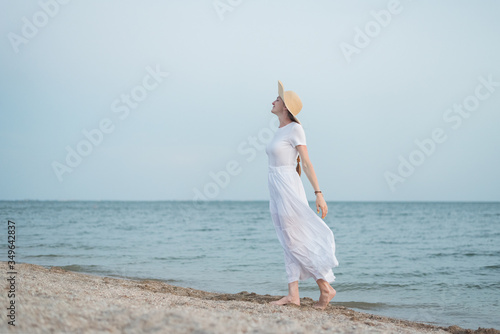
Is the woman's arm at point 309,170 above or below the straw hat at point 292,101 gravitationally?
below

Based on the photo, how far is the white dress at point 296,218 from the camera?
15.2ft

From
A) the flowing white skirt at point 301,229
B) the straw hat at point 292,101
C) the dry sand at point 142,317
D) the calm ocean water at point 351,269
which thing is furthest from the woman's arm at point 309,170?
the calm ocean water at point 351,269

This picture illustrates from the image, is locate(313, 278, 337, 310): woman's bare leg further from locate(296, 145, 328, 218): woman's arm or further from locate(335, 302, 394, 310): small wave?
locate(335, 302, 394, 310): small wave

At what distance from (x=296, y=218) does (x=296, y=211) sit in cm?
8

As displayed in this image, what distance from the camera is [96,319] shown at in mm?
3143

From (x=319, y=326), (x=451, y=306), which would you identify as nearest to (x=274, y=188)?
(x=319, y=326)

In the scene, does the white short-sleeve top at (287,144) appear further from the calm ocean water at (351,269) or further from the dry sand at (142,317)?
the calm ocean water at (351,269)

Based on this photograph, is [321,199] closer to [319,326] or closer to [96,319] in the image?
[319,326]

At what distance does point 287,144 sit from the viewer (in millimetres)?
4656

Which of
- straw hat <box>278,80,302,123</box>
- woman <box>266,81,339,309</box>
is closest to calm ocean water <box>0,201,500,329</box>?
woman <box>266,81,339,309</box>

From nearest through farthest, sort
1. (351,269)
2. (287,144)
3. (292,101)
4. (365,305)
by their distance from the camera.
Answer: (287,144) < (292,101) < (365,305) < (351,269)

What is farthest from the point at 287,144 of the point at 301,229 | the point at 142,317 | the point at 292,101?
the point at 142,317

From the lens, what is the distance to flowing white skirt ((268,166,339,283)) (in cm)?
464

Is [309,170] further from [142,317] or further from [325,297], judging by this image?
[142,317]
